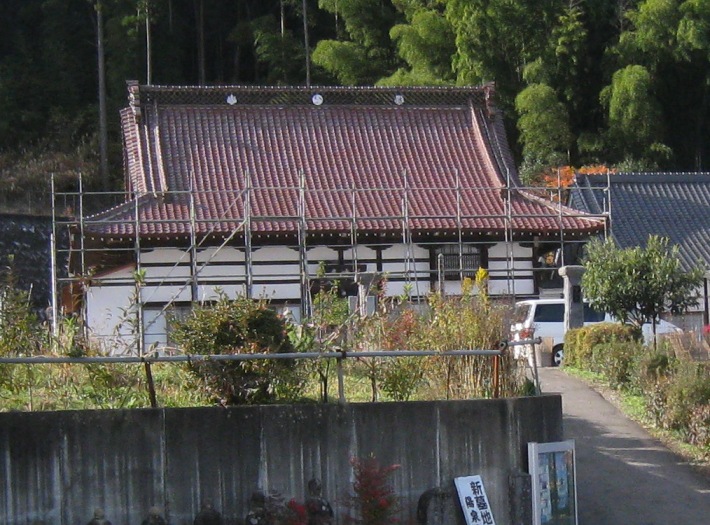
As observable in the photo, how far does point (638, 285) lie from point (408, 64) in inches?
756

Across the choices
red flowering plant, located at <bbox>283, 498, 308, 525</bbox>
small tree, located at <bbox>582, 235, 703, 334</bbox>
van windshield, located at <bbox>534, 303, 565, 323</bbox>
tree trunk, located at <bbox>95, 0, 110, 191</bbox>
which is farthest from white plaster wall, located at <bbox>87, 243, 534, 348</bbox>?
tree trunk, located at <bbox>95, 0, 110, 191</bbox>

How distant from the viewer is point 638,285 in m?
17.4

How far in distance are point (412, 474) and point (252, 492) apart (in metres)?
1.49

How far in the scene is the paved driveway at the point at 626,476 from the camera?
446 inches

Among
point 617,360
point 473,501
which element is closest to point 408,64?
point 617,360

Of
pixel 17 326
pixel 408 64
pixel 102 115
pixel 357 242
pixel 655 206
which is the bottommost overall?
pixel 17 326

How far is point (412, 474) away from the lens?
10219 millimetres

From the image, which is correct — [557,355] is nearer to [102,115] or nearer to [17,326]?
[17,326]

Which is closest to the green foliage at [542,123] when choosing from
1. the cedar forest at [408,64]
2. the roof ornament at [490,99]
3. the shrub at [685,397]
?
the cedar forest at [408,64]

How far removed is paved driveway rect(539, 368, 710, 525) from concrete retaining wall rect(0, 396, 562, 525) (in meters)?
1.53

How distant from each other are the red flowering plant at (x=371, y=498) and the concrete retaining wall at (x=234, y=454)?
0.54ft

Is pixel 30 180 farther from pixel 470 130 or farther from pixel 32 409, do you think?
pixel 32 409

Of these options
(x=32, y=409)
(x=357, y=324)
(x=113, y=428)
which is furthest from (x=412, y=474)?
(x=32, y=409)

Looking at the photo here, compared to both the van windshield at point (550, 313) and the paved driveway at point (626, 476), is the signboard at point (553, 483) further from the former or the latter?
the van windshield at point (550, 313)
